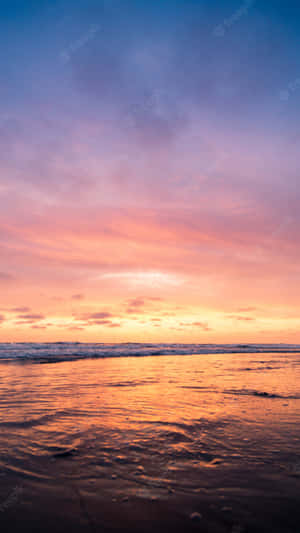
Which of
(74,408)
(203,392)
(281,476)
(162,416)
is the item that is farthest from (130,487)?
(203,392)

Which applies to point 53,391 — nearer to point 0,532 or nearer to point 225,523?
point 0,532

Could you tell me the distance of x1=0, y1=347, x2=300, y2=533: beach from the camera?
3.46m

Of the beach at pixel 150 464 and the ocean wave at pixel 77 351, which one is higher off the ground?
the beach at pixel 150 464

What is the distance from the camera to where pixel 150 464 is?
15.8 feet

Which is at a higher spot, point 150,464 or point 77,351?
point 150,464

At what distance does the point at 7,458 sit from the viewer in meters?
5.00

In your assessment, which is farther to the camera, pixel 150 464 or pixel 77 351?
pixel 77 351

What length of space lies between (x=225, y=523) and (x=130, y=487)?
1290 mm

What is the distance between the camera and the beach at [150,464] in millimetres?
3461

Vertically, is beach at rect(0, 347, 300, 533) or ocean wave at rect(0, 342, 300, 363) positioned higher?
beach at rect(0, 347, 300, 533)

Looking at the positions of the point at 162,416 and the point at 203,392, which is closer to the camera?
the point at 162,416

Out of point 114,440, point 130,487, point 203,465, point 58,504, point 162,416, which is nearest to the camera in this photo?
Answer: point 58,504

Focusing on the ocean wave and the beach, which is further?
the ocean wave

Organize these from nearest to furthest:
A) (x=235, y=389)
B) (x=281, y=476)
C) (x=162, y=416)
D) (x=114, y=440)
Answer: (x=281, y=476), (x=114, y=440), (x=162, y=416), (x=235, y=389)
